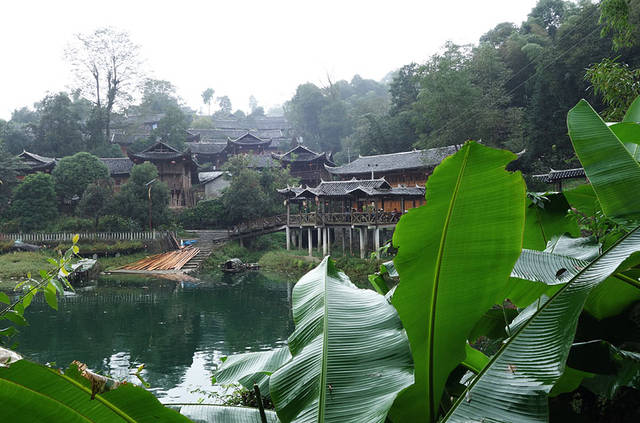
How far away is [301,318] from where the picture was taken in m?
1.12

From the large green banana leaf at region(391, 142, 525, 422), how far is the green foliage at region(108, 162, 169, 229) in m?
23.6

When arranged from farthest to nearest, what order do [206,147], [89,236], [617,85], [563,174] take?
[206,147], [89,236], [563,174], [617,85]

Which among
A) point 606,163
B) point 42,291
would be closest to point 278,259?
point 42,291

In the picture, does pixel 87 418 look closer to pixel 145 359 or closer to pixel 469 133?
pixel 145 359

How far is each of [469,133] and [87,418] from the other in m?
21.3

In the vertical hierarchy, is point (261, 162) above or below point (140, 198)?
above

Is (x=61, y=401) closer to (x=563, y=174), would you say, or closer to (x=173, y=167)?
(x=563, y=174)

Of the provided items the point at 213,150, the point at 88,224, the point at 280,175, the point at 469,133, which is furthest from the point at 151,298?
the point at 213,150

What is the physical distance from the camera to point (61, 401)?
68 cm

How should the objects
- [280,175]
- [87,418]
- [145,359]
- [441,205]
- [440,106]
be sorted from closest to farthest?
1. [87,418]
2. [441,205]
3. [145,359]
4. [440,106]
5. [280,175]

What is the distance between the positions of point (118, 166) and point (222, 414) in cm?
2955

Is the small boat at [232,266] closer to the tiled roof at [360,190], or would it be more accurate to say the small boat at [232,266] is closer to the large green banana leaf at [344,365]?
the tiled roof at [360,190]

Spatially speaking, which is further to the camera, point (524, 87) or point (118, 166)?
point (118, 166)

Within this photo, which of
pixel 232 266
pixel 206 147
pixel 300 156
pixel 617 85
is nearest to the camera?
pixel 617 85
